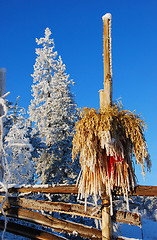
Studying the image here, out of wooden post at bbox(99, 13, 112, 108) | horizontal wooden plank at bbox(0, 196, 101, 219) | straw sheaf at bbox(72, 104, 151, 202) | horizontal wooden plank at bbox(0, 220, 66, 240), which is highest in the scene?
wooden post at bbox(99, 13, 112, 108)

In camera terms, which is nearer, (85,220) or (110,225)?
(110,225)

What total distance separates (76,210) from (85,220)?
412 inches

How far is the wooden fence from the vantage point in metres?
3.91

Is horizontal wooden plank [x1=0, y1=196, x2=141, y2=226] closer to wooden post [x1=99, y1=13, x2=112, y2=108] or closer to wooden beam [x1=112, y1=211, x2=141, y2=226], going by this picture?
wooden beam [x1=112, y1=211, x2=141, y2=226]

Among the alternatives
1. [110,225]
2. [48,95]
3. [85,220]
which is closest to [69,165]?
[85,220]

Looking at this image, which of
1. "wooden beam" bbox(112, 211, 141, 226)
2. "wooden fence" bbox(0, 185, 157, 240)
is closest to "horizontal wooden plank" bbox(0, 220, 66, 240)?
"wooden fence" bbox(0, 185, 157, 240)

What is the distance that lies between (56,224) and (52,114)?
37.3ft

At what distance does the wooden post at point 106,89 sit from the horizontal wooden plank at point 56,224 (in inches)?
22.1

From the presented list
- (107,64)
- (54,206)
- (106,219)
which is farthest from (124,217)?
(107,64)

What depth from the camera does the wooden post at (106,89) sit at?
146 inches

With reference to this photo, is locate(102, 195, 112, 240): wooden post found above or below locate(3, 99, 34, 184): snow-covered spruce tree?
below

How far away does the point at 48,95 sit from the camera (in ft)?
54.5

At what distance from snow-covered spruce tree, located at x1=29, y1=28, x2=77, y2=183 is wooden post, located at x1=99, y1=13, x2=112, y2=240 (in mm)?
9788

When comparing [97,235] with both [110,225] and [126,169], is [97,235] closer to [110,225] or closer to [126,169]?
[110,225]
